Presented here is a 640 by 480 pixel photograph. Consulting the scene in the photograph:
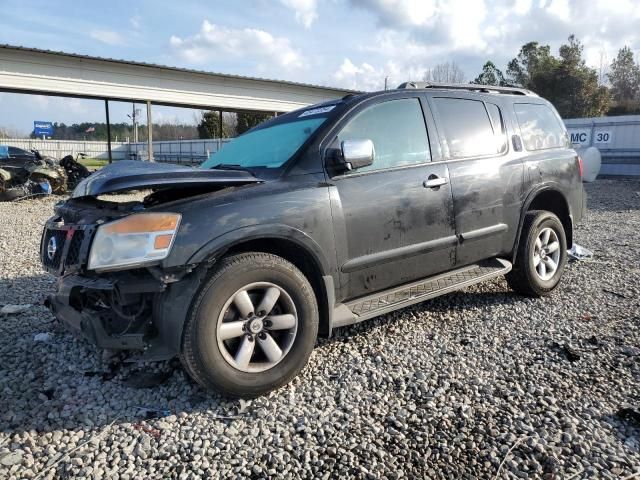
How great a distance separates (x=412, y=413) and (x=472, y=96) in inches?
116

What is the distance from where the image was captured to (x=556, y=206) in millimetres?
4891

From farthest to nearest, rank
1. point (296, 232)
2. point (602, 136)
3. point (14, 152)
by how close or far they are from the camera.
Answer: point (602, 136), point (14, 152), point (296, 232)

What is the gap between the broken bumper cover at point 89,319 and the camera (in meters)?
2.63

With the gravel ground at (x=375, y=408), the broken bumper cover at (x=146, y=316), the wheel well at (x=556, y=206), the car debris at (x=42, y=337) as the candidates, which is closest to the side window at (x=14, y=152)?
the gravel ground at (x=375, y=408)

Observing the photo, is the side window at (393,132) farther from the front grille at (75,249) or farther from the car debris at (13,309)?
the car debris at (13,309)

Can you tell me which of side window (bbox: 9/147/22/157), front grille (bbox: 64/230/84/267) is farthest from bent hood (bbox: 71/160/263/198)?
side window (bbox: 9/147/22/157)

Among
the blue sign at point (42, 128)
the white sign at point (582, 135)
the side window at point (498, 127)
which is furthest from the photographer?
the blue sign at point (42, 128)

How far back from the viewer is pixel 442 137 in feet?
12.7

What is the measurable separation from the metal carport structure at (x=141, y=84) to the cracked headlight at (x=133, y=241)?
49.6 ft

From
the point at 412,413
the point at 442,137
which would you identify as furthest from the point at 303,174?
the point at 412,413

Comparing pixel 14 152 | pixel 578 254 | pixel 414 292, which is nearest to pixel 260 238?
pixel 414 292

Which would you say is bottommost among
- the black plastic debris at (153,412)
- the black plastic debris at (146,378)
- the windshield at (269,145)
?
the black plastic debris at (153,412)

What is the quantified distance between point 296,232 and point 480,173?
6.33 ft

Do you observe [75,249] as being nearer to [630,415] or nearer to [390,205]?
[390,205]
